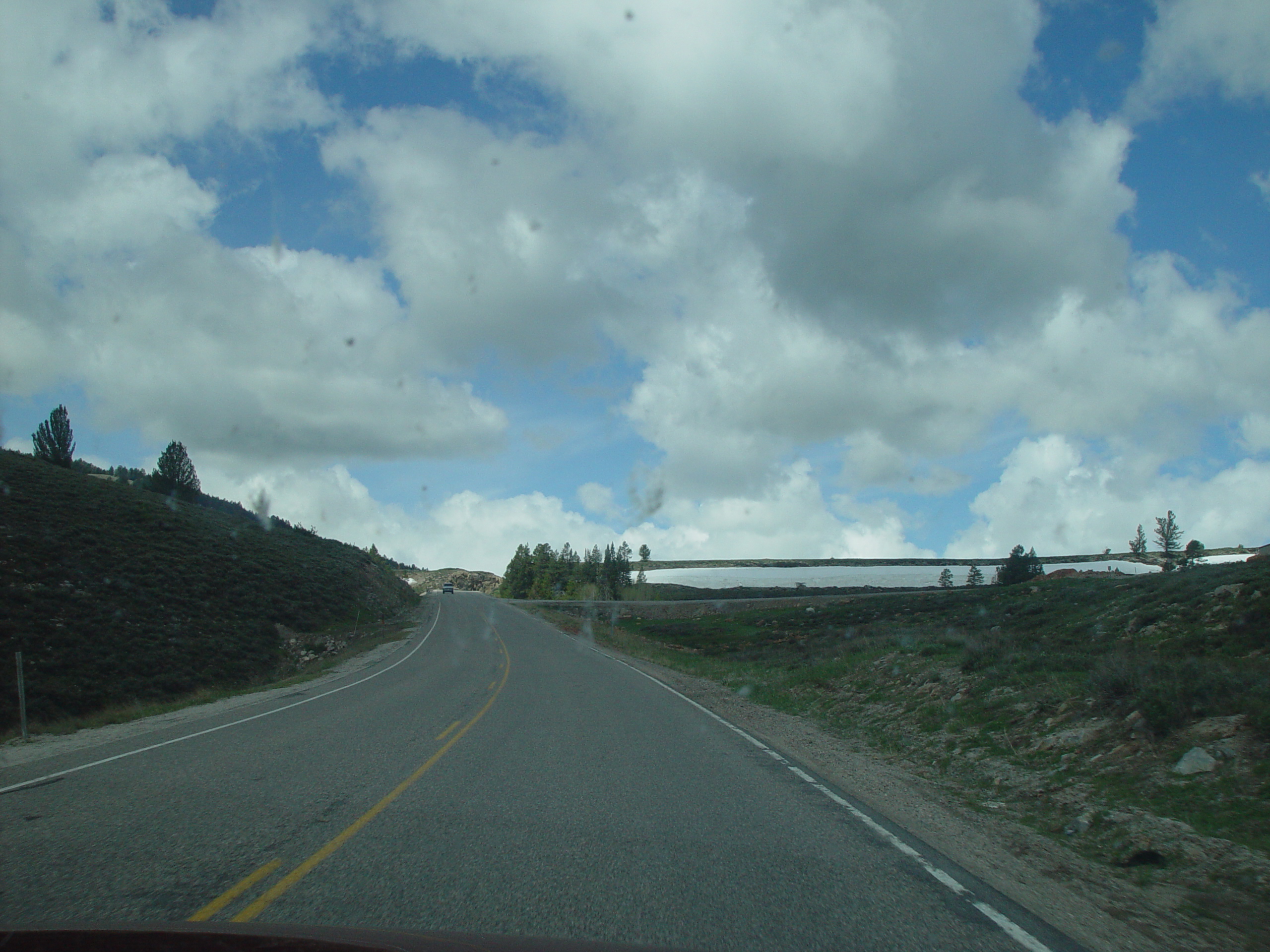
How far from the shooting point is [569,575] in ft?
406

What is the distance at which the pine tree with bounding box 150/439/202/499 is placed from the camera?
211 feet

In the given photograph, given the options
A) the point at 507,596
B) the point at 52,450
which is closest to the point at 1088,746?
the point at 52,450

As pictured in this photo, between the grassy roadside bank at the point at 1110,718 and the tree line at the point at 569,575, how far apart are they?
65208 mm

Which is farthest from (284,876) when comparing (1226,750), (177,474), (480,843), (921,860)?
(177,474)

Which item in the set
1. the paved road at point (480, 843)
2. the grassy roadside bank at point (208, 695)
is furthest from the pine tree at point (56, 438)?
the paved road at point (480, 843)

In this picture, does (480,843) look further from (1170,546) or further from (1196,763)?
(1170,546)

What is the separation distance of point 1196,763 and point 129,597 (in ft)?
111

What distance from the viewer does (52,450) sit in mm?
65312

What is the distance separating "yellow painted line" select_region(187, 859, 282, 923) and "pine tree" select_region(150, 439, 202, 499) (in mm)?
68611

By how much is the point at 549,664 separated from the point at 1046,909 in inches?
856

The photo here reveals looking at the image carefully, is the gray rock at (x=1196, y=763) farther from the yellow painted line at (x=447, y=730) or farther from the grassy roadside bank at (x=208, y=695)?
the grassy roadside bank at (x=208, y=695)

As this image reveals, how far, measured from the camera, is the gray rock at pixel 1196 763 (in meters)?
7.67

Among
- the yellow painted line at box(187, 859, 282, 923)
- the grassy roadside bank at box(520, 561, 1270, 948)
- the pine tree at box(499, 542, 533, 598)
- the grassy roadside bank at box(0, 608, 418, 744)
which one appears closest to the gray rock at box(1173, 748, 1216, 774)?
the grassy roadside bank at box(520, 561, 1270, 948)

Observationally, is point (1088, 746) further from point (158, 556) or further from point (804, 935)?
point (158, 556)
